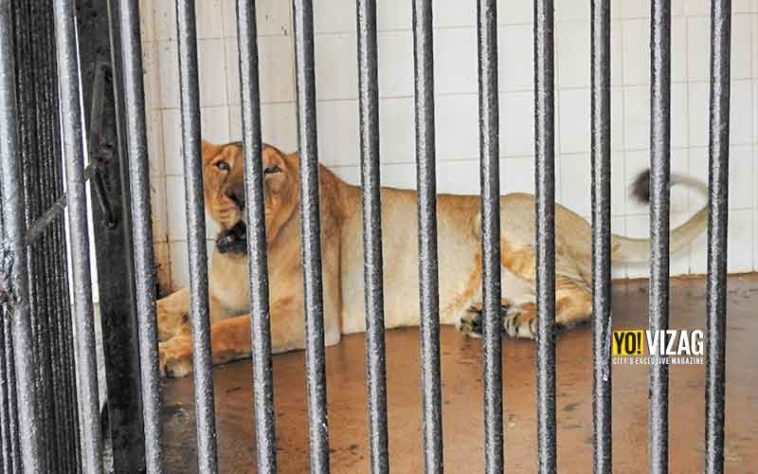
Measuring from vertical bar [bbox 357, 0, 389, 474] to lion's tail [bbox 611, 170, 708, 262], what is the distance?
3891 millimetres

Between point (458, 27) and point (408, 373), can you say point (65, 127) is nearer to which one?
point (408, 373)

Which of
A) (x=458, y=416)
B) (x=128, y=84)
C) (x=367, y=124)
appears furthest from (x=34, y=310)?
(x=458, y=416)

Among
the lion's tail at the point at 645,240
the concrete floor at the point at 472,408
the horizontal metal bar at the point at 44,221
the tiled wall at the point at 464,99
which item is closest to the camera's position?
the horizontal metal bar at the point at 44,221

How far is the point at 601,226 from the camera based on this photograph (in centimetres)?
108

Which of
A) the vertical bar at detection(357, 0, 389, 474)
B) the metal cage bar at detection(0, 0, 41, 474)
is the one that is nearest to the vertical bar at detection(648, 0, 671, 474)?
the vertical bar at detection(357, 0, 389, 474)

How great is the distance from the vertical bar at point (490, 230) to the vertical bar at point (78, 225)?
41cm

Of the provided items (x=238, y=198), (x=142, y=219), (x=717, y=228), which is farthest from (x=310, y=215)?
(x=238, y=198)

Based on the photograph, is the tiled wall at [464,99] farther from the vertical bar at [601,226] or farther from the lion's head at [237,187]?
the vertical bar at [601,226]

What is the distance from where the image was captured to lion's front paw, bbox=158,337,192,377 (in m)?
3.89

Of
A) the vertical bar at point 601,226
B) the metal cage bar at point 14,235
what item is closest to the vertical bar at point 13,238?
the metal cage bar at point 14,235

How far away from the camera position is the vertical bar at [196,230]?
1036 millimetres

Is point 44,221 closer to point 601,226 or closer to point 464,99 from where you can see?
point 601,226

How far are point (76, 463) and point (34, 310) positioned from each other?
1.78 feet

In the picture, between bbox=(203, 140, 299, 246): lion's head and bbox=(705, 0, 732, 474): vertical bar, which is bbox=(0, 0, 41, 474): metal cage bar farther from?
bbox=(203, 140, 299, 246): lion's head
